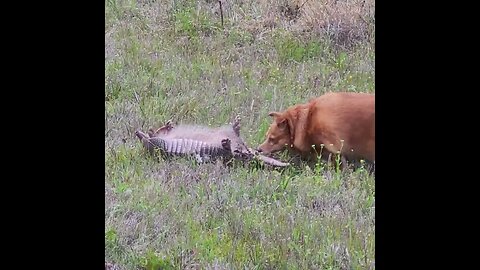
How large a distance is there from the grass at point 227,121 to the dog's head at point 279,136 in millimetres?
197

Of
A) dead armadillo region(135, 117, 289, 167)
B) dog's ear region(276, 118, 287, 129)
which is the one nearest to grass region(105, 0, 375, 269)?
dead armadillo region(135, 117, 289, 167)

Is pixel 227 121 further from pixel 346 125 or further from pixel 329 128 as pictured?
pixel 346 125

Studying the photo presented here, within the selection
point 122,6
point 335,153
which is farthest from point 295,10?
point 335,153

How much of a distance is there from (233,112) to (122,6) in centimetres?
291

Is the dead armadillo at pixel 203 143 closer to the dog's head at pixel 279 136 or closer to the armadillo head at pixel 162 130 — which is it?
the armadillo head at pixel 162 130

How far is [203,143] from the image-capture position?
503cm

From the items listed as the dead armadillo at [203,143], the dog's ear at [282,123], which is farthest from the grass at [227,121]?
the dog's ear at [282,123]

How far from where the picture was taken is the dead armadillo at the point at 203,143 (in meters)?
4.88

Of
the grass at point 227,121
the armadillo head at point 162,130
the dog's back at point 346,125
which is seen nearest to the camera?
the grass at point 227,121

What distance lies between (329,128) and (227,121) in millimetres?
985

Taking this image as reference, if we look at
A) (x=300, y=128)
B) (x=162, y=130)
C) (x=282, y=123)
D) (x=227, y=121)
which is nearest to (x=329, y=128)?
(x=300, y=128)
